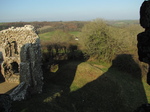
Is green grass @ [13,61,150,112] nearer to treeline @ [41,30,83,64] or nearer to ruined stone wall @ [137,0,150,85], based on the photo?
treeline @ [41,30,83,64]

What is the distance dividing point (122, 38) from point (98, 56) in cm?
483

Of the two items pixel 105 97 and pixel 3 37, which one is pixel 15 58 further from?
pixel 105 97

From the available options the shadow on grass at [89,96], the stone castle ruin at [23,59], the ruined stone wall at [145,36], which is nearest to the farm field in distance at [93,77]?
the shadow on grass at [89,96]

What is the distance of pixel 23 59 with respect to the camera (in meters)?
10.9

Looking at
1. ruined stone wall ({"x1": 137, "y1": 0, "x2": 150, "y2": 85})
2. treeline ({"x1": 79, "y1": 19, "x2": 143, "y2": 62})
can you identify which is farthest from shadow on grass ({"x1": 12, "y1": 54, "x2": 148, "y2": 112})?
ruined stone wall ({"x1": 137, "y1": 0, "x2": 150, "y2": 85})

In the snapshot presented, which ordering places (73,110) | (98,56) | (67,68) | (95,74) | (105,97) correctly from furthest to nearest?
(98,56) < (67,68) < (95,74) < (105,97) < (73,110)

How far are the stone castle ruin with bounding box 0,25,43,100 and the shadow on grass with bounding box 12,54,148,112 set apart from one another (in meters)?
1.05

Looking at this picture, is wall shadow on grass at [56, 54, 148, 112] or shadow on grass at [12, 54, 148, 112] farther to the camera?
wall shadow on grass at [56, 54, 148, 112]

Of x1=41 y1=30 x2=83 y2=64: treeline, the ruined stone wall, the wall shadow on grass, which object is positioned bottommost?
the wall shadow on grass

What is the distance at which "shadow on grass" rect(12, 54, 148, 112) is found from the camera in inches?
365

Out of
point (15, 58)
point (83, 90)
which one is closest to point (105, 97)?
point (83, 90)

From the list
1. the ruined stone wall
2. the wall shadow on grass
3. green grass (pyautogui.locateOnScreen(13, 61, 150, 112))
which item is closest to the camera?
the ruined stone wall

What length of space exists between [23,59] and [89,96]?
6295 mm

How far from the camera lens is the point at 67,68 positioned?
1895cm
